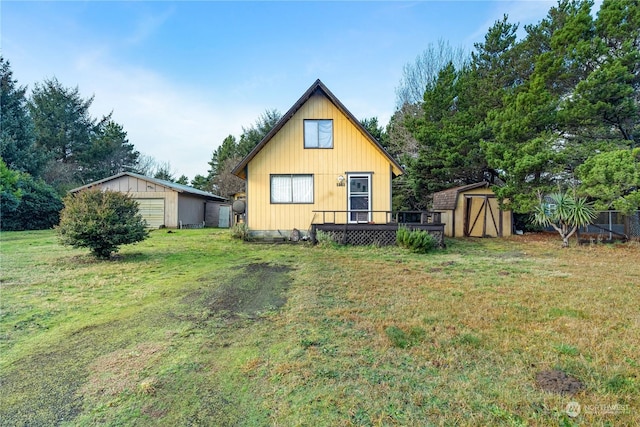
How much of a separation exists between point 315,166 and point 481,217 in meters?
8.70

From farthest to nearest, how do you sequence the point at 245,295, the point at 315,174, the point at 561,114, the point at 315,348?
the point at 315,174 → the point at 561,114 → the point at 245,295 → the point at 315,348

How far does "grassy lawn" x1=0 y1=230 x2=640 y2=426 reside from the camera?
2127 mm

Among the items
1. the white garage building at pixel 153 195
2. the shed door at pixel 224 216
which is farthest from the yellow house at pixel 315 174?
the shed door at pixel 224 216

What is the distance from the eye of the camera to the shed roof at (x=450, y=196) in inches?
571

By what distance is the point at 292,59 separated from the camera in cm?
1488

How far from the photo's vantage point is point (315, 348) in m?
3.02

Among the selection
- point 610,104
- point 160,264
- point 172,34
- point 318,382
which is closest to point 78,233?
point 160,264

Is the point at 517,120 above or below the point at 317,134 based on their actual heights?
above

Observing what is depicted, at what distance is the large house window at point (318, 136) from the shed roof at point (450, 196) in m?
6.88

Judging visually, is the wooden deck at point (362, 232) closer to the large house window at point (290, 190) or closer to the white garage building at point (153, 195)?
the large house window at point (290, 190)

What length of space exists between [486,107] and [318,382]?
17668 millimetres

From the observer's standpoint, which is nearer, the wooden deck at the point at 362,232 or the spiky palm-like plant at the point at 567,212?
the spiky palm-like plant at the point at 567,212

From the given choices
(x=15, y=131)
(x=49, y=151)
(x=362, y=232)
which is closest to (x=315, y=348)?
(x=362, y=232)

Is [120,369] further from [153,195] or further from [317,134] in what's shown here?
[153,195]
